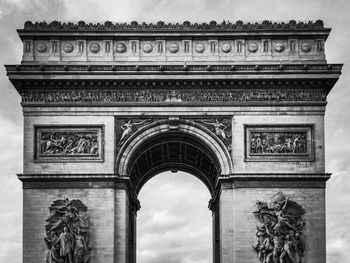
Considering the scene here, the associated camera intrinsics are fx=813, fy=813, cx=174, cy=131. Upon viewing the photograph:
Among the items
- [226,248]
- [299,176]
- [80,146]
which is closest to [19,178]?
[80,146]

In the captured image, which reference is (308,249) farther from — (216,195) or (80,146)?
(80,146)

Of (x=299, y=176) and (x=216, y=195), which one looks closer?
(x=299, y=176)

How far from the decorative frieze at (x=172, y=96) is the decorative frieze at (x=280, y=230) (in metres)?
5.04

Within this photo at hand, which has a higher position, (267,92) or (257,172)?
(267,92)

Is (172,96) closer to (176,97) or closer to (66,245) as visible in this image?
(176,97)

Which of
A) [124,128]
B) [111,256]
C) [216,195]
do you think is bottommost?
[111,256]

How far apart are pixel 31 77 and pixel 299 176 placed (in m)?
14.2

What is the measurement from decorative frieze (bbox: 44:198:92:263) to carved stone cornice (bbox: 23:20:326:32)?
8.90 m

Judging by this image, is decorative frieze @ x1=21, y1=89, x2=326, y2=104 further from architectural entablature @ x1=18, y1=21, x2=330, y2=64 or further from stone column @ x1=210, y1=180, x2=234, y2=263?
stone column @ x1=210, y1=180, x2=234, y2=263

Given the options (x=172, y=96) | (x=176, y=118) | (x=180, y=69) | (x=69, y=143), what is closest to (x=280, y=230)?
(x=176, y=118)

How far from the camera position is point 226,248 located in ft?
131

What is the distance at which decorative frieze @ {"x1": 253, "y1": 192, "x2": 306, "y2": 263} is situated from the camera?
38.9 meters

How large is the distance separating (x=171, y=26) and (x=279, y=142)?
8093mm

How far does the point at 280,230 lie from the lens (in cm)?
3925
